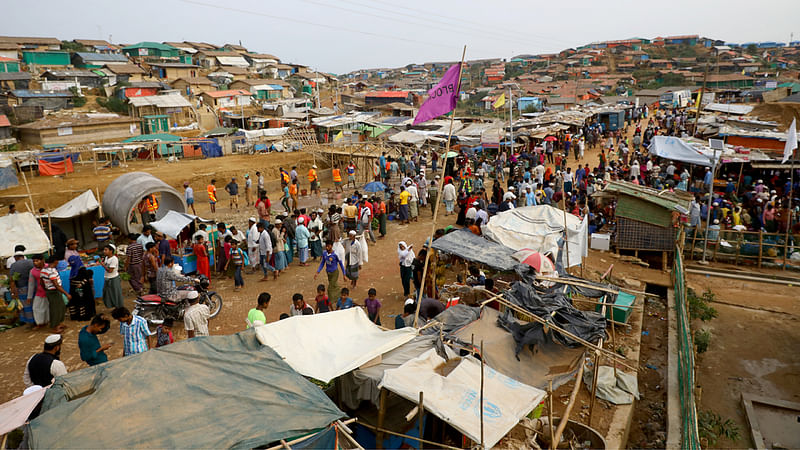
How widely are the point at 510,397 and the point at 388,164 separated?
17.0 meters

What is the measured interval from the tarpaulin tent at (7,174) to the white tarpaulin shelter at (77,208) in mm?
11311

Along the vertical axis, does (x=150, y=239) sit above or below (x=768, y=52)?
below

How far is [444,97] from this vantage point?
799 centimetres

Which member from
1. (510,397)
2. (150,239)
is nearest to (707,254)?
(510,397)

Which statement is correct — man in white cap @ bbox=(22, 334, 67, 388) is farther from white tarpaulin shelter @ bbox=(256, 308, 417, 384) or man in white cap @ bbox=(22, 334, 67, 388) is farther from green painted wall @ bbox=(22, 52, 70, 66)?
green painted wall @ bbox=(22, 52, 70, 66)

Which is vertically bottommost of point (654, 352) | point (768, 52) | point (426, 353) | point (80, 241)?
point (654, 352)

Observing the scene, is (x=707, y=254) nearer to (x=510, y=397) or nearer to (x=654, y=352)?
(x=654, y=352)

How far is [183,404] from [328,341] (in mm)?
2010

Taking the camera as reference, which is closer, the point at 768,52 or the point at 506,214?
the point at 506,214

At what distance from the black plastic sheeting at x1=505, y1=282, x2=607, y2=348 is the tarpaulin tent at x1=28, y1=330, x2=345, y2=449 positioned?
3.59m

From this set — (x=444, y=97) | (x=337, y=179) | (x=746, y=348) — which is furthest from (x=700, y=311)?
(x=337, y=179)

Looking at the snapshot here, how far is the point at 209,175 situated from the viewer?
80.3 ft

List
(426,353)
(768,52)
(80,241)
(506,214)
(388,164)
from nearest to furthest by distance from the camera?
(426,353) < (506,214) < (80,241) < (388,164) < (768,52)

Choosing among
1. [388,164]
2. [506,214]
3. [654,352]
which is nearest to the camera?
[654,352]
